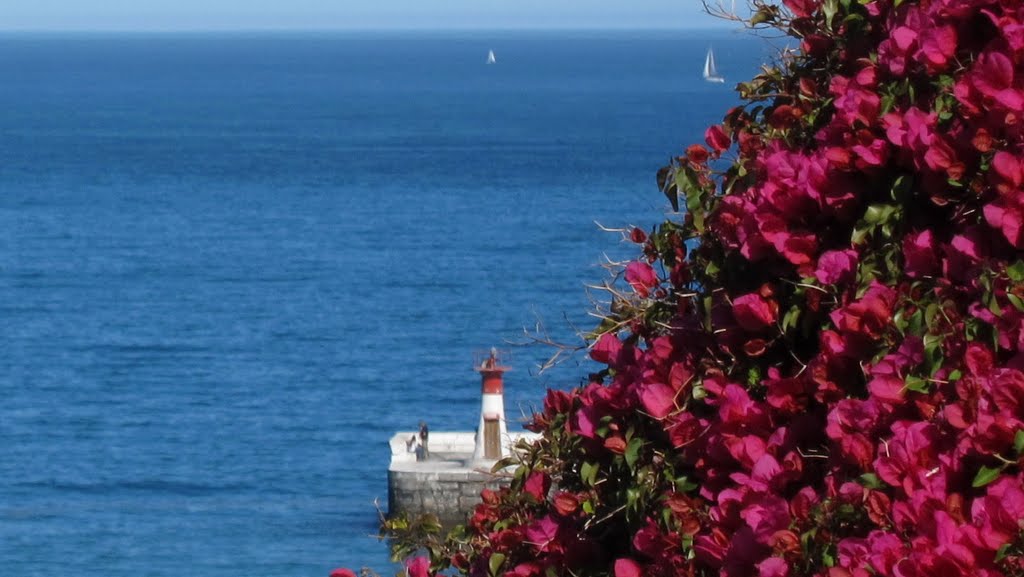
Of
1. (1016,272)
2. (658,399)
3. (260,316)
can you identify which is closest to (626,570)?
(658,399)

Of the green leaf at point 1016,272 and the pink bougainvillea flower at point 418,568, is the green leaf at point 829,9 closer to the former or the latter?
the green leaf at point 1016,272

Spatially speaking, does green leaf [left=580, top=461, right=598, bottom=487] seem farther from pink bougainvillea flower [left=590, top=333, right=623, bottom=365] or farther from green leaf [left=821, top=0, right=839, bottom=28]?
green leaf [left=821, top=0, right=839, bottom=28]

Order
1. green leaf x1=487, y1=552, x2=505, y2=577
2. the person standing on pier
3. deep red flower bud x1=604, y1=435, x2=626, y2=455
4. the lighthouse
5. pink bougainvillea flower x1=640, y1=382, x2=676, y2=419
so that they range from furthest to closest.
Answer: the person standing on pier < the lighthouse < green leaf x1=487, y1=552, x2=505, y2=577 < deep red flower bud x1=604, y1=435, x2=626, y2=455 < pink bougainvillea flower x1=640, y1=382, x2=676, y2=419

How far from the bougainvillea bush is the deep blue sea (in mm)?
782

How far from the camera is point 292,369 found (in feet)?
135

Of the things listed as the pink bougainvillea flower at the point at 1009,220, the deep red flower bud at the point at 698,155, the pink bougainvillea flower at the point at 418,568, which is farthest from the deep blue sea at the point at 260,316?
the pink bougainvillea flower at the point at 1009,220

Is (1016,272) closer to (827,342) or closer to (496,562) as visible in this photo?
(827,342)

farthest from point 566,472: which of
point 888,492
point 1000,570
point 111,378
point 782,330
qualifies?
point 111,378

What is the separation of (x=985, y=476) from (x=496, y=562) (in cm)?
131

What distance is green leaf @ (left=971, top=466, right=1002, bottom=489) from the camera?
8.03 ft

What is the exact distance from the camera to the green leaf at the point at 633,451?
3195mm

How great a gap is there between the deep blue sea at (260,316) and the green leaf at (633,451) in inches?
43.6

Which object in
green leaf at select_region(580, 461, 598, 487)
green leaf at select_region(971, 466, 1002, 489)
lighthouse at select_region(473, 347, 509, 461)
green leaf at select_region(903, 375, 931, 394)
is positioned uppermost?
green leaf at select_region(903, 375, 931, 394)

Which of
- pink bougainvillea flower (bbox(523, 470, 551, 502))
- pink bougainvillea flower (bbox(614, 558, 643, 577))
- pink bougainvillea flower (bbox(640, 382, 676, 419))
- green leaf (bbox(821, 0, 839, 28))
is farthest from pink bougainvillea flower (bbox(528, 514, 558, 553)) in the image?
green leaf (bbox(821, 0, 839, 28))
